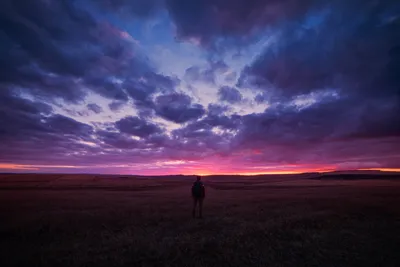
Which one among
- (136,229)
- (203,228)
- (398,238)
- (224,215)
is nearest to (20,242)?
(136,229)

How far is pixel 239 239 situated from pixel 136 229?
5.92 meters

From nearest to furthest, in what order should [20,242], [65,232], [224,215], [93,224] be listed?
[20,242] < [65,232] < [93,224] < [224,215]

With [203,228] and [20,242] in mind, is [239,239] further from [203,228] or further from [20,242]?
[20,242]

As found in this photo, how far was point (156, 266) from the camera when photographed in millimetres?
8641

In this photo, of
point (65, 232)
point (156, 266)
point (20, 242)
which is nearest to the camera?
point (156, 266)

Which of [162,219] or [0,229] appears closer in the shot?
[0,229]

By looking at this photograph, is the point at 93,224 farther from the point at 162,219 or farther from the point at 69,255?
the point at 69,255

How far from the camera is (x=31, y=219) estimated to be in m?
16.5

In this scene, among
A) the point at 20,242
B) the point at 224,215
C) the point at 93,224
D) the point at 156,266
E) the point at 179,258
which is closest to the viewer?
the point at 156,266

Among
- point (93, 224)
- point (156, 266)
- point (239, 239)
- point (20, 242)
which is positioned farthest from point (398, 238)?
point (20, 242)

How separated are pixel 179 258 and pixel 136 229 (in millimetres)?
5458

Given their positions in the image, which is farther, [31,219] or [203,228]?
[31,219]

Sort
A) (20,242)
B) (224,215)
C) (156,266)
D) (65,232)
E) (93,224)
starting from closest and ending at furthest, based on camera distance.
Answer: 1. (156,266)
2. (20,242)
3. (65,232)
4. (93,224)
5. (224,215)

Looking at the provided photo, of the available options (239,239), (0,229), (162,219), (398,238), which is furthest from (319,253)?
(0,229)
